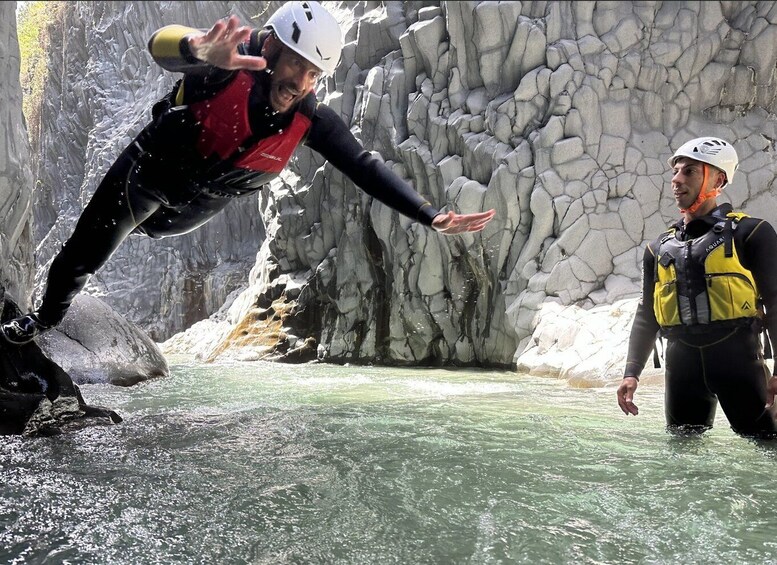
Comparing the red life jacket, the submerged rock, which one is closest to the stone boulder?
the submerged rock

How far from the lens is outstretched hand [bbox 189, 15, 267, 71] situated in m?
2.12

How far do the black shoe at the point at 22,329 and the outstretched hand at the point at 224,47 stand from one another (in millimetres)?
1745

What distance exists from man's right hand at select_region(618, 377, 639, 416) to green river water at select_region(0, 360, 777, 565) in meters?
0.14

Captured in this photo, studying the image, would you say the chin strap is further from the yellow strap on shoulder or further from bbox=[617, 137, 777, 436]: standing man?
the yellow strap on shoulder

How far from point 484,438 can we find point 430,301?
6950mm

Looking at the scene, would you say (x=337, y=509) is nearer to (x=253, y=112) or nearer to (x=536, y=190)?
(x=253, y=112)

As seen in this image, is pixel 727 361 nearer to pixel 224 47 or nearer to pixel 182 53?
pixel 224 47

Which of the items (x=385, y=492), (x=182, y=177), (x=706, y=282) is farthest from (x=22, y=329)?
(x=706, y=282)

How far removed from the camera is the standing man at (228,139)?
246 cm

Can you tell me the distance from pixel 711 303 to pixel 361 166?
160cm

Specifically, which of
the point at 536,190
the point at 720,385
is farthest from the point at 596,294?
the point at 720,385

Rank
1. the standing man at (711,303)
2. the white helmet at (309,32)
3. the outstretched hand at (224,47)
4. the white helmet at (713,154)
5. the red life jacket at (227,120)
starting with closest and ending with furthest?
the outstretched hand at (224,47), the white helmet at (309,32), the red life jacket at (227,120), the standing man at (711,303), the white helmet at (713,154)

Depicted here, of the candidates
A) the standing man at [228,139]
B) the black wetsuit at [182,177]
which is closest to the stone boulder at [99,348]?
the black wetsuit at [182,177]

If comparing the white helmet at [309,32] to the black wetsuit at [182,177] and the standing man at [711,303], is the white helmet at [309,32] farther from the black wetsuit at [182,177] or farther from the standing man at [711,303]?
the standing man at [711,303]
